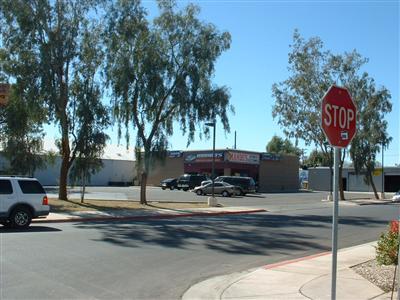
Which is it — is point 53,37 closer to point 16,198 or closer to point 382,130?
point 16,198

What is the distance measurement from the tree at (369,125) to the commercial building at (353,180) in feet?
62.2

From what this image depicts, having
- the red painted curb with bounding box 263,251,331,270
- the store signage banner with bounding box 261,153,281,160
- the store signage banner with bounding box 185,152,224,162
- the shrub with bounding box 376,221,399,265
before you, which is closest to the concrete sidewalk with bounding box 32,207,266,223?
the red painted curb with bounding box 263,251,331,270

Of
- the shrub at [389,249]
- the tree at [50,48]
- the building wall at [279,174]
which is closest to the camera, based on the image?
the shrub at [389,249]

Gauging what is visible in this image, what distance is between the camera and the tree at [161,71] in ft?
103

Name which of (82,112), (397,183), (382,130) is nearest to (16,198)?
(82,112)

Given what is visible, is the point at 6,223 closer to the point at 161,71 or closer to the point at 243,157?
the point at 161,71

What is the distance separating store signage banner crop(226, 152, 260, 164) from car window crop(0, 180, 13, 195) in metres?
48.9

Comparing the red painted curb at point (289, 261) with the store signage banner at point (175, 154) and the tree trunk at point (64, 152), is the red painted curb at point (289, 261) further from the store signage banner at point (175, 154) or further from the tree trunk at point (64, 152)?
the store signage banner at point (175, 154)

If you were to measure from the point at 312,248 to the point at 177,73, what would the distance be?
19869mm

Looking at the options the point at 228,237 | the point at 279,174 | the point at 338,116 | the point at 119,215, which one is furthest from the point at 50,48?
the point at 279,174

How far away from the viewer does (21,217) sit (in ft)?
59.9

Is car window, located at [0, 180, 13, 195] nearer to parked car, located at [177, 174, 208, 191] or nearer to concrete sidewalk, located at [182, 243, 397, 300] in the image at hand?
concrete sidewalk, located at [182, 243, 397, 300]

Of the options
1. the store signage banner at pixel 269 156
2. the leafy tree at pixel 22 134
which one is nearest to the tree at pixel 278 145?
the store signage banner at pixel 269 156

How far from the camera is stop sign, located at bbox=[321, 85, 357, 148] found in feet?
19.7
